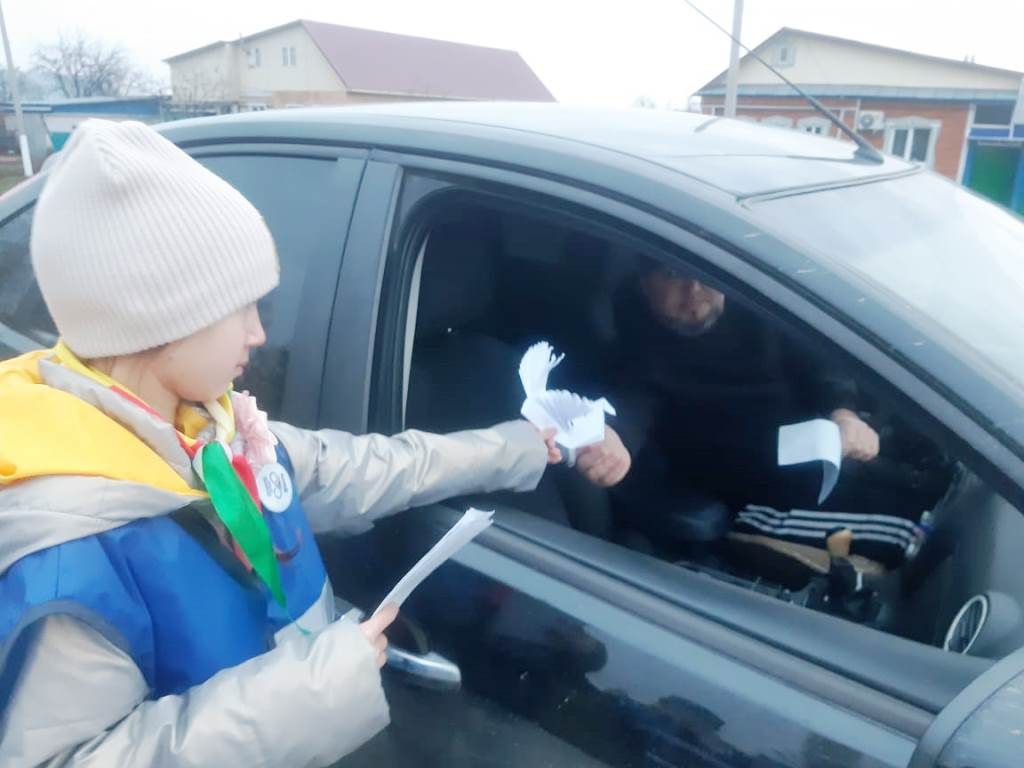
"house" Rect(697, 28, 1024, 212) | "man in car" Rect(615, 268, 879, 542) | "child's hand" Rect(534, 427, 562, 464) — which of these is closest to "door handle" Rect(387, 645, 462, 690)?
"child's hand" Rect(534, 427, 562, 464)

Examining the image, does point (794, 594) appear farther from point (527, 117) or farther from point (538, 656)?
point (527, 117)

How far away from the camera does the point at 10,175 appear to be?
81.4 ft

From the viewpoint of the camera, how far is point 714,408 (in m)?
2.23

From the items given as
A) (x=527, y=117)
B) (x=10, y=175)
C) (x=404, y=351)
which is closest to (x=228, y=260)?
(x=404, y=351)

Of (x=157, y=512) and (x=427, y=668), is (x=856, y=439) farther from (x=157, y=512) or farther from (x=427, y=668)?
(x=157, y=512)

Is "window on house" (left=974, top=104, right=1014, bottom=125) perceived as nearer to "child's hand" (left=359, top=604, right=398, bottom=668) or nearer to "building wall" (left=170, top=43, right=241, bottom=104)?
"child's hand" (left=359, top=604, right=398, bottom=668)

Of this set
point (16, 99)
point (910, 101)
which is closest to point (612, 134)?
point (910, 101)

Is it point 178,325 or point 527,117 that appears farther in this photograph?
point 527,117

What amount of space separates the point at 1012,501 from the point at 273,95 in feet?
151

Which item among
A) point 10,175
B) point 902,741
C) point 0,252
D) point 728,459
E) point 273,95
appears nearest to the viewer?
point 902,741

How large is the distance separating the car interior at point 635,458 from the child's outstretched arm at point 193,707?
0.49 metres

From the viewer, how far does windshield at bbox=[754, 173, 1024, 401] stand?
4.09 feet

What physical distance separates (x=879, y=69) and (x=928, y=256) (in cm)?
2836

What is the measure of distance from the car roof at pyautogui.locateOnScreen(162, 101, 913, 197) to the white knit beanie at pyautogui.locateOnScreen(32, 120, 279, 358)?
1.46 ft
